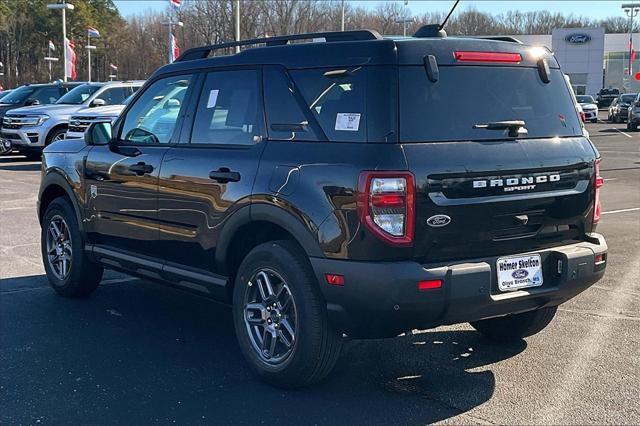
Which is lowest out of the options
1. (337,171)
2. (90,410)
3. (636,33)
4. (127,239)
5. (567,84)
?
(90,410)

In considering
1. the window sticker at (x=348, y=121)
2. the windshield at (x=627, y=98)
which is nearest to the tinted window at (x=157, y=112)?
the window sticker at (x=348, y=121)

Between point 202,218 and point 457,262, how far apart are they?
5.79ft

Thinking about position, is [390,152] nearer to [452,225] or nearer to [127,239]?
[452,225]

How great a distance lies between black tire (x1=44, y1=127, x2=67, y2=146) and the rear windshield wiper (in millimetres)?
15835

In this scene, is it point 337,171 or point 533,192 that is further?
point 533,192

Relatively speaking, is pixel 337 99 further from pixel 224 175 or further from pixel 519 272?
pixel 519 272

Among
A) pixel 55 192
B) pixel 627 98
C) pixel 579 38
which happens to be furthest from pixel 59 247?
pixel 579 38

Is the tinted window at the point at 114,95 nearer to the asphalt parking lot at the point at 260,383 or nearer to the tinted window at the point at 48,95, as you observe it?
the tinted window at the point at 48,95

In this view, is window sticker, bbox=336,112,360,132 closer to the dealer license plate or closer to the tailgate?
the tailgate

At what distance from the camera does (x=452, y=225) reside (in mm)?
4086

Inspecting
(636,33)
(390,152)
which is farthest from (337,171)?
(636,33)

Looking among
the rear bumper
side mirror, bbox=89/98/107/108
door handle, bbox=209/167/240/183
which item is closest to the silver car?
side mirror, bbox=89/98/107/108

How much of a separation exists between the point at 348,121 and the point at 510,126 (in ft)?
3.19

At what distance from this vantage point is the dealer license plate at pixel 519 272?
425 centimetres
